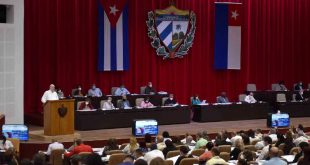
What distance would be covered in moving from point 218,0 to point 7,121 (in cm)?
1132

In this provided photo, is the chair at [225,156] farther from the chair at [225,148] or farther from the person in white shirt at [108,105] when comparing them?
the person in white shirt at [108,105]

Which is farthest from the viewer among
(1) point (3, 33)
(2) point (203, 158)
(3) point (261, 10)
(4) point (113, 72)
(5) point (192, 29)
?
(3) point (261, 10)

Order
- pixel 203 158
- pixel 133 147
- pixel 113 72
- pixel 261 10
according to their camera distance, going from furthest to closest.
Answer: pixel 261 10 < pixel 113 72 < pixel 133 147 < pixel 203 158

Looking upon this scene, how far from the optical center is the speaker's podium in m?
15.7

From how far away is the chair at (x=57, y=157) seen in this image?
41.4 ft

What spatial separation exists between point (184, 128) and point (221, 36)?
6.99 meters

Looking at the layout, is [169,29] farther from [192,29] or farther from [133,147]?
[133,147]

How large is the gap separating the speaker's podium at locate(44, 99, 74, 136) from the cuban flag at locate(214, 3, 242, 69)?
424 inches

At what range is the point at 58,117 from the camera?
15.9 m

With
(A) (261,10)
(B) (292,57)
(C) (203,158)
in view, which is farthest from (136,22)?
(C) (203,158)

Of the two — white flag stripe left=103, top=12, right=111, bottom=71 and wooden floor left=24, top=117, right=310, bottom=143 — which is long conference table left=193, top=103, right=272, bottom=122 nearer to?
wooden floor left=24, top=117, right=310, bottom=143

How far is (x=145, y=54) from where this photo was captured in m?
24.2

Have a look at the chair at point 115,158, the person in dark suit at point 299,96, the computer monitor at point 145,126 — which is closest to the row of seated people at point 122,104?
the computer monitor at point 145,126

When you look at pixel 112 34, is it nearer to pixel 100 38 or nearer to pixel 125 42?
pixel 100 38
